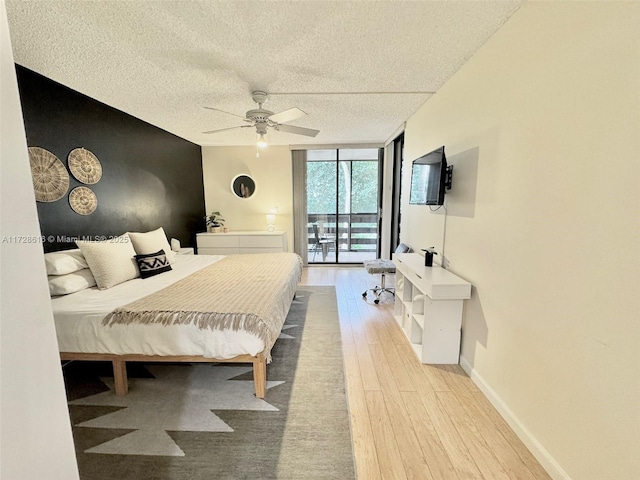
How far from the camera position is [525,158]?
1.58 m

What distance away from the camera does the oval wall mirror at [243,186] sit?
222 inches

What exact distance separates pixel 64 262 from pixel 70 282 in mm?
200

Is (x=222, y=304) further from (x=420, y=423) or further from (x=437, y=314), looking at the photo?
(x=437, y=314)

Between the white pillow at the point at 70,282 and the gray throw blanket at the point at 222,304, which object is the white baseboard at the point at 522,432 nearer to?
the gray throw blanket at the point at 222,304

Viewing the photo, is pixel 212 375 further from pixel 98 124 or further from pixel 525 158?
pixel 98 124

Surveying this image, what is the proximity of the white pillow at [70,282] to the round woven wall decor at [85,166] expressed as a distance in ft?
3.35

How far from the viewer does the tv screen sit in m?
2.36

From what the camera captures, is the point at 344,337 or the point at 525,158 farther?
the point at 344,337

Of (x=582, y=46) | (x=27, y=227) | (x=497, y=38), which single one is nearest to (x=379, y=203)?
(x=497, y=38)

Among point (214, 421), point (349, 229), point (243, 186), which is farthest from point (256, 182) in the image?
point (214, 421)

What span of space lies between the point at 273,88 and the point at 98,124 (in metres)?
2.05

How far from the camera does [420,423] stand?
5.69 feet

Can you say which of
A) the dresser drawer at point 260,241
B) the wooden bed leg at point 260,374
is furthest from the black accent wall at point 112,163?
the wooden bed leg at point 260,374

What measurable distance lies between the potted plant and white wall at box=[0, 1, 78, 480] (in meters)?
4.95
